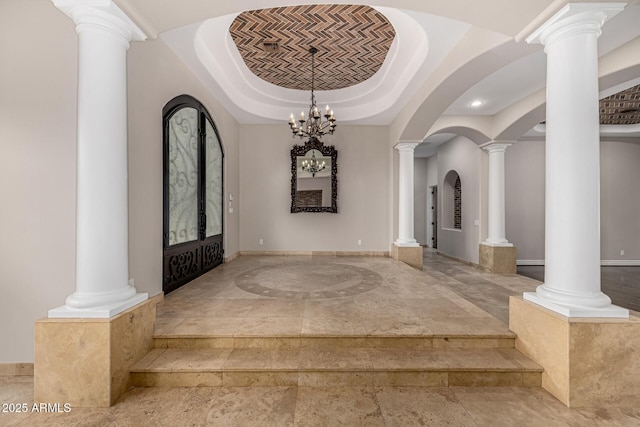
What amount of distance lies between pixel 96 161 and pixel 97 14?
1.06 meters

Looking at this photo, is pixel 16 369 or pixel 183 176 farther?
pixel 183 176

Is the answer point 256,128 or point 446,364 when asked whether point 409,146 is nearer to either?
point 256,128

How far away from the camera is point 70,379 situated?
198cm

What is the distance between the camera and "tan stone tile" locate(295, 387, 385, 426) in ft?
5.97

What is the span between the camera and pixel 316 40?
13.2ft

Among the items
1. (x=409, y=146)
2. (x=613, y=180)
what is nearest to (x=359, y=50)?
(x=409, y=146)

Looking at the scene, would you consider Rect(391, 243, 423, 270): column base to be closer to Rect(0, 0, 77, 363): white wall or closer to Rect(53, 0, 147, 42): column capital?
Rect(0, 0, 77, 363): white wall

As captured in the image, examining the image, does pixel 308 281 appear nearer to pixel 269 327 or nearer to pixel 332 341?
pixel 269 327

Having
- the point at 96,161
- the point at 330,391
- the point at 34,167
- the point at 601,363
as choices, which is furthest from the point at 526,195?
the point at 34,167

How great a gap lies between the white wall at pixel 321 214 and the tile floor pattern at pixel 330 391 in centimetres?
252

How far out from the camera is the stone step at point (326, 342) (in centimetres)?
251

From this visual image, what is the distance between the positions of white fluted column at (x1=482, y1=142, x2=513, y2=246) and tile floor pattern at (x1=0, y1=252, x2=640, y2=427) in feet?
6.98

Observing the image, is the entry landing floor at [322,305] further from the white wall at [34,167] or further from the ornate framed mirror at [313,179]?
the ornate framed mirror at [313,179]

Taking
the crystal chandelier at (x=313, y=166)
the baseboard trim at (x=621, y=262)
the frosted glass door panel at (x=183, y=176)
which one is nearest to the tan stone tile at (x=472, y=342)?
the frosted glass door panel at (x=183, y=176)
